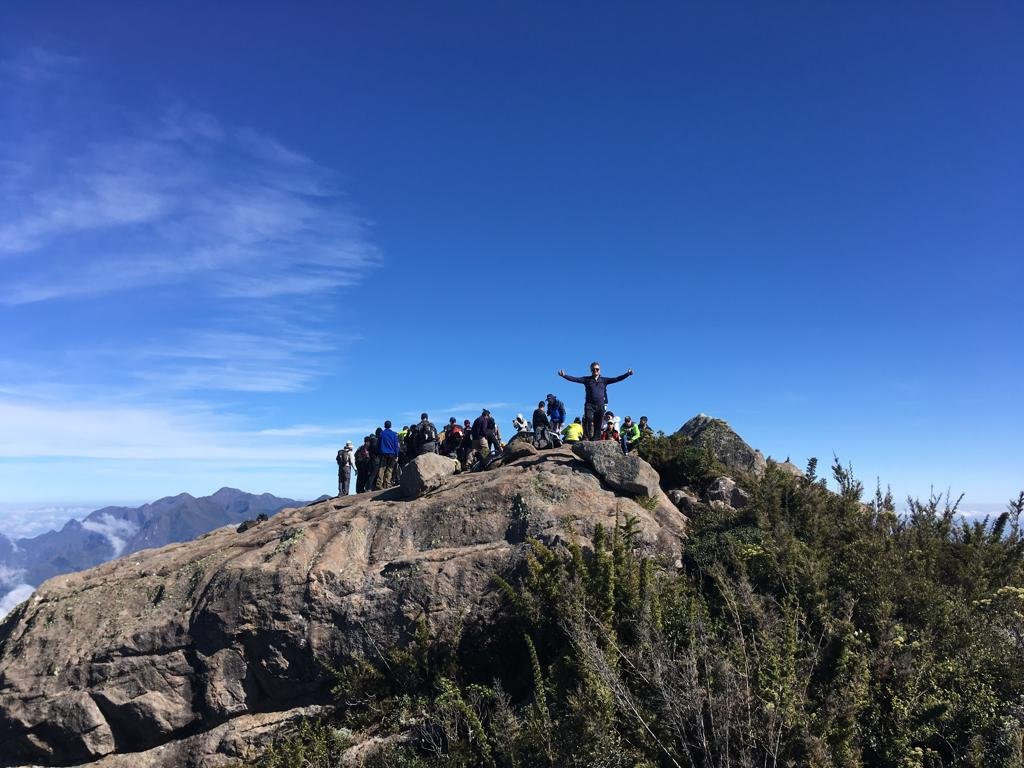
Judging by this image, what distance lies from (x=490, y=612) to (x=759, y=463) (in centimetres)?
1390

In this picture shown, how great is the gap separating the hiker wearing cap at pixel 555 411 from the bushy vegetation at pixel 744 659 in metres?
7.76

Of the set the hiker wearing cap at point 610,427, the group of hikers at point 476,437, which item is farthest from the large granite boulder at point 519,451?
the hiker wearing cap at point 610,427

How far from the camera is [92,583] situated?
50.9 feet

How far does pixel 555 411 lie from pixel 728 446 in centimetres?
654

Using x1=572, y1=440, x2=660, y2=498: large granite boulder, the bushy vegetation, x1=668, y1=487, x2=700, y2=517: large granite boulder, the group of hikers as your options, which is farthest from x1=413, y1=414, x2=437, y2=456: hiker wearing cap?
the bushy vegetation

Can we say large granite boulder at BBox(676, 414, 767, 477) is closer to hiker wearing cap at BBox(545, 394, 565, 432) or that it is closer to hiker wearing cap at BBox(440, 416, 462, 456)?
hiker wearing cap at BBox(545, 394, 565, 432)

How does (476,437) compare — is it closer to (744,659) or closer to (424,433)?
(424,433)

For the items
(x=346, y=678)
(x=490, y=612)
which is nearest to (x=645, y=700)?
(x=490, y=612)

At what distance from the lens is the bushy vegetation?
6.74 m

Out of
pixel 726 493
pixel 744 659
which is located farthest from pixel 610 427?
pixel 744 659

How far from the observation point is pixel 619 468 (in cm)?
1520

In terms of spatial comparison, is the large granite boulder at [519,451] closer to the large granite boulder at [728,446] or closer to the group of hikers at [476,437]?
the group of hikers at [476,437]

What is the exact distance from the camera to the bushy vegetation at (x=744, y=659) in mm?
6738

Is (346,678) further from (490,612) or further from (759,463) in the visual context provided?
(759,463)
